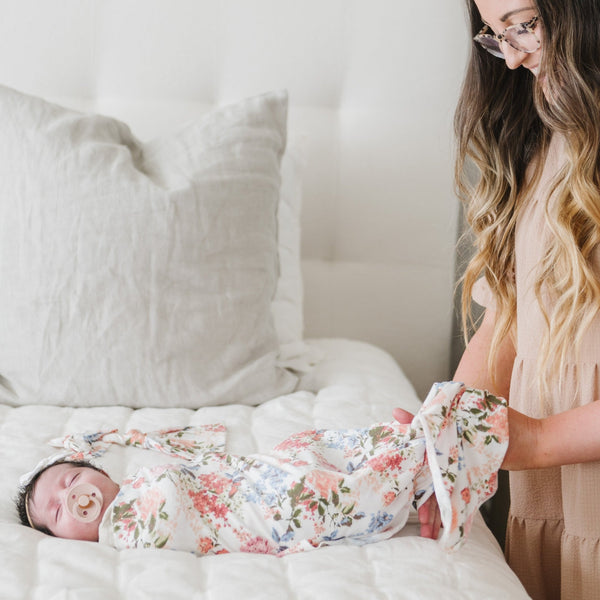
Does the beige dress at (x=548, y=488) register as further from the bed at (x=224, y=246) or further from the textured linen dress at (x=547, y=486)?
the bed at (x=224, y=246)

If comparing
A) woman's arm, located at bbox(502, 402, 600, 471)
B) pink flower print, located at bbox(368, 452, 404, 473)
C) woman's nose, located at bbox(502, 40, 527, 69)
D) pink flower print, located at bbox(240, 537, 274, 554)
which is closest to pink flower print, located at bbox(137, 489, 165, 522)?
pink flower print, located at bbox(240, 537, 274, 554)

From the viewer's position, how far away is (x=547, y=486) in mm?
1176

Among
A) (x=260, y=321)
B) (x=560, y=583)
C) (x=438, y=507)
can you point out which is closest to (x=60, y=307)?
(x=260, y=321)

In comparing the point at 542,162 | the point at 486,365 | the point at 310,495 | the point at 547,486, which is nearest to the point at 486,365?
the point at 486,365

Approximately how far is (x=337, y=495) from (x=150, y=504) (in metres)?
0.23

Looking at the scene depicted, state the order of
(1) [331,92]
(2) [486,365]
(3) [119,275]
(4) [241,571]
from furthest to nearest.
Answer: (1) [331,92], (3) [119,275], (2) [486,365], (4) [241,571]

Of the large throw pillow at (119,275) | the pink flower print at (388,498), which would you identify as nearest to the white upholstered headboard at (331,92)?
the large throw pillow at (119,275)

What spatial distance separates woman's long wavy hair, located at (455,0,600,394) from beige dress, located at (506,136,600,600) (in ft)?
0.08

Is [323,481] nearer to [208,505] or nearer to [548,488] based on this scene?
[208,505]

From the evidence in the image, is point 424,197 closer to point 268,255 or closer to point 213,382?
point 268,255

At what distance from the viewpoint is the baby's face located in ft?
3.36

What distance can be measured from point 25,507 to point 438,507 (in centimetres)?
53

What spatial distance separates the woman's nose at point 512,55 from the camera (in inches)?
40.5

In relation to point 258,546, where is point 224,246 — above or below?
above
